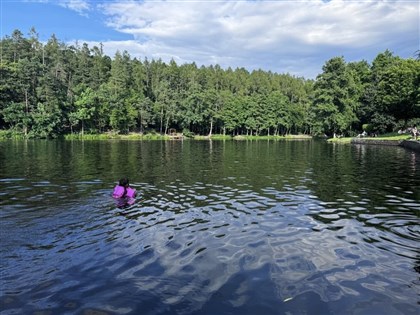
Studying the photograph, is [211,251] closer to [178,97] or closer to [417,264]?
[417,264]

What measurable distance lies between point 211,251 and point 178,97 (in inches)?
4370

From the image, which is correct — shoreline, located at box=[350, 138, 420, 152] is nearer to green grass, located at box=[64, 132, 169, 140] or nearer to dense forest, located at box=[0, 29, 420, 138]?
dense forest, located at box=[0, 29, 420, 138]

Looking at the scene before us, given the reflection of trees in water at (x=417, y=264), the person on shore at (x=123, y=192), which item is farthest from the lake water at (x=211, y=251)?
the person on shore at (x=123, y=192)

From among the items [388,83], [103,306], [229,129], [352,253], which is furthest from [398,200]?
[229,129]

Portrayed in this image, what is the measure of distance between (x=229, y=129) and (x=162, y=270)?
400 ft

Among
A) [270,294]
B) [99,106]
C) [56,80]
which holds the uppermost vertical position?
[56,80]

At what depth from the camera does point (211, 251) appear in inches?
378

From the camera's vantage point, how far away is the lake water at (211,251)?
22.9ft

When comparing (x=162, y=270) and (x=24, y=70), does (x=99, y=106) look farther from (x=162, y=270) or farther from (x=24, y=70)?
(x=162, y=270)

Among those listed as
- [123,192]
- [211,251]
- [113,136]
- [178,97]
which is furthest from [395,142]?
[178,97]

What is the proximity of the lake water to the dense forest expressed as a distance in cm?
5757

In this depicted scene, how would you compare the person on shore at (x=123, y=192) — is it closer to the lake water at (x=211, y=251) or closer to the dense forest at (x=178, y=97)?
the lake water at (x=211, y=251)

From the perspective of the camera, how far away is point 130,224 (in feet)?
39.4

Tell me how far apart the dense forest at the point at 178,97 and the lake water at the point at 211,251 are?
57.6 m
